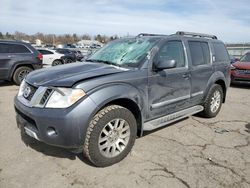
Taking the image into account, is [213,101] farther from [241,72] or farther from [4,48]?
[4,48]

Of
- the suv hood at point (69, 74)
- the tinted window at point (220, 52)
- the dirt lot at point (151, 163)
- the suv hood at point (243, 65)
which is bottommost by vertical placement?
the dirt lot at point (151, 163)

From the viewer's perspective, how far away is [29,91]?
11.9 ft

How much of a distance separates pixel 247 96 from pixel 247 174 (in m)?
6.22

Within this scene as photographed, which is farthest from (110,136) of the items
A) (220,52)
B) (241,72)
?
(241,72)

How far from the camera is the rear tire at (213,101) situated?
5.65 m

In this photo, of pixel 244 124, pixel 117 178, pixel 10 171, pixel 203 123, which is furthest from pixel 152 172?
pixel 244 124

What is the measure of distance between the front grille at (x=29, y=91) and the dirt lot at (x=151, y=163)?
906 millimetres

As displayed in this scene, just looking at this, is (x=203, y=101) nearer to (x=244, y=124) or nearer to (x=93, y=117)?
(x=244, y=124)

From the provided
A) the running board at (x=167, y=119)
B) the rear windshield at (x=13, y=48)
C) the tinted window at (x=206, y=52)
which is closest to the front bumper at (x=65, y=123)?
the running board at (x=167, y=119)

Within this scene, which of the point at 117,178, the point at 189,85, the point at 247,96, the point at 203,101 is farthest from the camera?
the point at 247,96

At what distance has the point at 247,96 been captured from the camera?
→ 9.03 metres

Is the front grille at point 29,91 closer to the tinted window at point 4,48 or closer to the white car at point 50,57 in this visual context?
the tinted window at point 4,48

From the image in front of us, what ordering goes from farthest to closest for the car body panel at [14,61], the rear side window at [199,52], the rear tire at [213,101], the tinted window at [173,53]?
1. the car body panel at [14,61]
2. the rear tire at [213,101]
3. the rear side window at [199,52]
4. the tinted window at [173,53]

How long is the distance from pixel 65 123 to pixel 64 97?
319 mm
